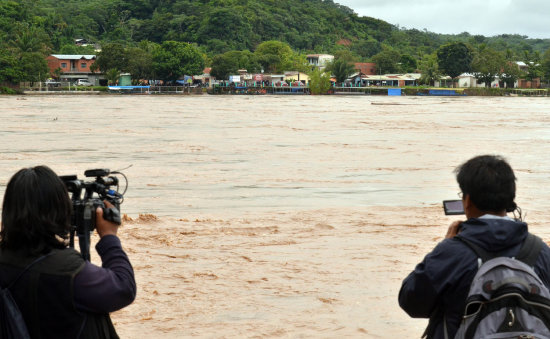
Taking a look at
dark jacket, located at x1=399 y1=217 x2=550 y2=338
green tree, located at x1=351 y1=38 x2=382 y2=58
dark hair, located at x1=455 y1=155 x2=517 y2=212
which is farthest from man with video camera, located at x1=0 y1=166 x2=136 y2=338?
green tree, located at x1=351 y1=38 x2=382 y2=58

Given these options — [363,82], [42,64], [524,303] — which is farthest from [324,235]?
[363,82]

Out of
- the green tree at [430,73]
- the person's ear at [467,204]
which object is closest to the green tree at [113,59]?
the green tree at [430,73]

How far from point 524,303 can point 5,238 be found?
6.01 ft

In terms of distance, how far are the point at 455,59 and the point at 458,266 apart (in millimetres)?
128938

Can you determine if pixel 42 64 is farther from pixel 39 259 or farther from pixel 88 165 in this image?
pixel 39 259

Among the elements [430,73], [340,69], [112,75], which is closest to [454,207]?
[112,75]

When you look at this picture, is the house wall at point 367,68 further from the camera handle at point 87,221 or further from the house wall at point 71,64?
the camera handle at point 87,221

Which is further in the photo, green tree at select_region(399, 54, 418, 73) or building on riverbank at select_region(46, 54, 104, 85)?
green tree at select_region(399, 54, 418, 73)

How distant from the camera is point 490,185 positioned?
2822 millimetres

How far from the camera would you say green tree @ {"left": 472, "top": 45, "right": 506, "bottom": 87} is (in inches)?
4608

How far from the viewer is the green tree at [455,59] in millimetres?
125625

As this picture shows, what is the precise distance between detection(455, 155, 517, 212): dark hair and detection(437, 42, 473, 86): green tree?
127m

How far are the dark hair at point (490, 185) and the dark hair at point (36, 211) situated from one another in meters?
1.51

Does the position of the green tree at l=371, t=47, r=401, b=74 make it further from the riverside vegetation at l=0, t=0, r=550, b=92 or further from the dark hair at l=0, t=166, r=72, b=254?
the dark hair at l=0, t=166, r=72, b=254
